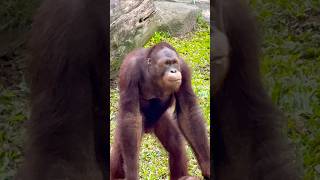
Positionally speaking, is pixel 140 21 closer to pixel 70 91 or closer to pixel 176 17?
pixel 176 17

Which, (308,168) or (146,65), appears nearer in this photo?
(146,65)

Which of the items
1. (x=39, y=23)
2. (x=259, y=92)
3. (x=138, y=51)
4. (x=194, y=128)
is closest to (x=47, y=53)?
(x=39, y=23)

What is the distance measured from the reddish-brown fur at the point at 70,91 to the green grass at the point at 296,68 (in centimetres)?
57

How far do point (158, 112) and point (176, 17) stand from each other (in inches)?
13.8

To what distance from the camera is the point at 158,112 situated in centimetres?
204

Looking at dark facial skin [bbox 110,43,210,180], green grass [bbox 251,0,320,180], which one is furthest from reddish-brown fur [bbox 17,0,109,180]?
green grass [bbox 251,0,320,180]

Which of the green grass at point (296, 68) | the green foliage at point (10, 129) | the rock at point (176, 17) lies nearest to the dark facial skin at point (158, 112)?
the rock at point (176, 17)

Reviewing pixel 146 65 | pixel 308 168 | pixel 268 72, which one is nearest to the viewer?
pixel 146 65

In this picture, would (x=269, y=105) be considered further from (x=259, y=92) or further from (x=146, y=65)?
(x=146, y=65)

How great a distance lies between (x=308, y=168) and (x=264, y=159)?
39 cm

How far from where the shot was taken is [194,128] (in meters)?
2.02

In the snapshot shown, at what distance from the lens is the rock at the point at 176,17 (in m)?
2.15

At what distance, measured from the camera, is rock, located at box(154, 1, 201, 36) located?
2.15 m

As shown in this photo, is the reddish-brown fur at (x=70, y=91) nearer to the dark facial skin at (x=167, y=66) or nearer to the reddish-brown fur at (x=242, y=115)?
the dark facial skin at (x=167, y=66)
